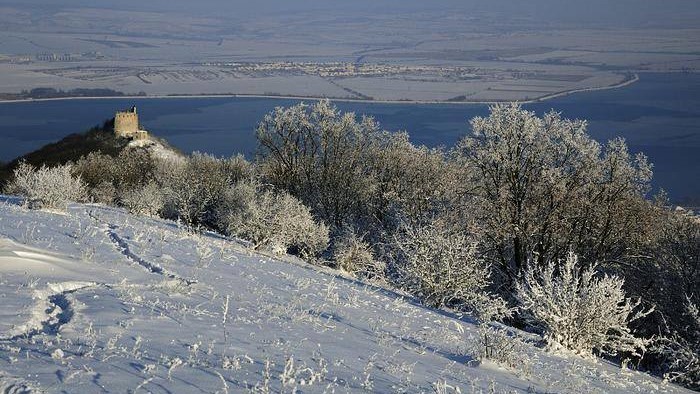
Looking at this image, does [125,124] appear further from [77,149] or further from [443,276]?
[443,276]

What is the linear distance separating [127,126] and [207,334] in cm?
6451

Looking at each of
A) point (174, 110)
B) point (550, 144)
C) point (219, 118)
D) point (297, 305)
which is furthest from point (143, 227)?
point (174, 110)

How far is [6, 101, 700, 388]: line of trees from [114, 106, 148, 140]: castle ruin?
31630 millimetres

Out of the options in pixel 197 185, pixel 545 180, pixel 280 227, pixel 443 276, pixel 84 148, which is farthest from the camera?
pixel 84 148

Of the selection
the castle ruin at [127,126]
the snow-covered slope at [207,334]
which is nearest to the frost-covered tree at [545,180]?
the snow-covered slope at [207,334]

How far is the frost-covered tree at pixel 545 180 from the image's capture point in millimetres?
20750

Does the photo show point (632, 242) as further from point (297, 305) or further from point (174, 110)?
point (174, 110)

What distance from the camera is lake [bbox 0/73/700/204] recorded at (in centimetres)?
9175

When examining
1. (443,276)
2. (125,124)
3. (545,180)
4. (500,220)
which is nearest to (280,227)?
(500,220)

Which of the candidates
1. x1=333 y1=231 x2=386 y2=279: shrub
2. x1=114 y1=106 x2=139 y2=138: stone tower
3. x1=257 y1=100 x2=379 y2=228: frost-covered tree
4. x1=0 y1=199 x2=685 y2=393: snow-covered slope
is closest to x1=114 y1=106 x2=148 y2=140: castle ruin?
x1=114 y1=106 x2=139 y2=138: stone tower

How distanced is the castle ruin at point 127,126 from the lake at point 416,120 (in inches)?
775

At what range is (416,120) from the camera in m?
117

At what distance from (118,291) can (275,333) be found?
2.28m

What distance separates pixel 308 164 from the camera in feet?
116
